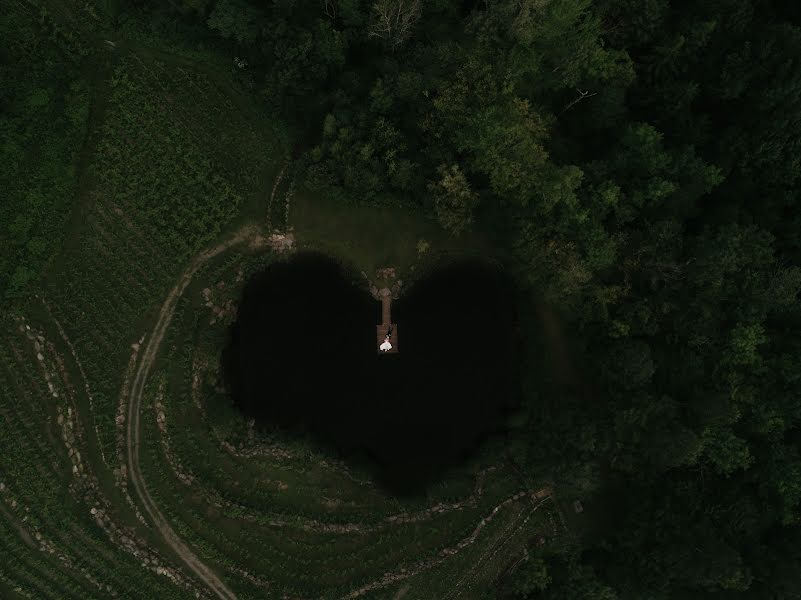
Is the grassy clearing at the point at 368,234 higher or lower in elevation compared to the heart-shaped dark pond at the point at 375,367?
higher

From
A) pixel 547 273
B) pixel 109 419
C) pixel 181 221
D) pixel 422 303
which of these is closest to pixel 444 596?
pixel 422 303

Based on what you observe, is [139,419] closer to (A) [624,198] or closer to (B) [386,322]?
(B) [386,322]

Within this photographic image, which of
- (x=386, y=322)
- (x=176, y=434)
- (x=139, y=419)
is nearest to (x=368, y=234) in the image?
(x=386, y=322)

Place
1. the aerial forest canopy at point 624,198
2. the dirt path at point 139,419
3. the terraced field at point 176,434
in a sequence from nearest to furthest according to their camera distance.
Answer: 1. the aerial forest canopy at point 624,198
2. the terraced field at point 176,434
3. the dirt path at point 139,419

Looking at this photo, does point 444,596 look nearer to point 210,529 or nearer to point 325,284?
point 210,529

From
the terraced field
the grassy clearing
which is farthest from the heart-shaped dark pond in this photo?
the terraced field

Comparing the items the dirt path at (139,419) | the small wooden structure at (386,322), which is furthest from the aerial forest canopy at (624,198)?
the dirt path at (139,419)

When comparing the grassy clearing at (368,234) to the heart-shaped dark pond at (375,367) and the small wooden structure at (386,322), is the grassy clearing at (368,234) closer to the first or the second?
the heart-shaped dark pond at (375,367)
